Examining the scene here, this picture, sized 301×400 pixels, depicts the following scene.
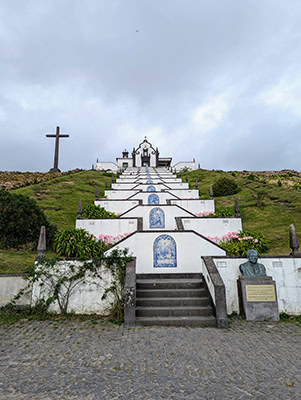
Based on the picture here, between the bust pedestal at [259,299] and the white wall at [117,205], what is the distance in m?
12.4

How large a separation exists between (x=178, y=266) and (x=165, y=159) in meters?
64.9

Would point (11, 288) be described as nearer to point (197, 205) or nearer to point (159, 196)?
point (197, 205)

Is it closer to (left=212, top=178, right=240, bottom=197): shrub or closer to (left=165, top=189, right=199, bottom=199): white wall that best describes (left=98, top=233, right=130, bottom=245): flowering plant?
(left=165, top=189, right=199, bottom=199): white wall

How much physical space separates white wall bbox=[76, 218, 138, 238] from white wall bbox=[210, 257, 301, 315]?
711cm

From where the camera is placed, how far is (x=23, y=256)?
10758 millimetres

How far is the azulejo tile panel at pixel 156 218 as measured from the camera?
52.5 ft

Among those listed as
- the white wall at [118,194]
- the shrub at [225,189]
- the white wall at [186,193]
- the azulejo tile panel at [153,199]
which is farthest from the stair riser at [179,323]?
the shrub at [225,189]

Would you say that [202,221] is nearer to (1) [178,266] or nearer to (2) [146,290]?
(1) [178,266]

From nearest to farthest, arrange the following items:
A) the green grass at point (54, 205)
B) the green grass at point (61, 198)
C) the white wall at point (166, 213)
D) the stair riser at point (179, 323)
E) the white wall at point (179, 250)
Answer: the stair riser at point (179, 323), the green grass at point (54, 205), the white wall at point (179, 250), the white wall at point (166, 213), the green grass at point (61, 198)

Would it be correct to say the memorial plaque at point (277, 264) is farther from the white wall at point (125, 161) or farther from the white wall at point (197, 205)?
the white wall at point (125, 161)

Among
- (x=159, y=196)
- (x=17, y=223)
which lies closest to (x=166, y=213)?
(x=159, y=196)

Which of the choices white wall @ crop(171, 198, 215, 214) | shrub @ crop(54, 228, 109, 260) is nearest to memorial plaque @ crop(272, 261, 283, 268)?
shrub @ crop(54, 228, 109, 260)

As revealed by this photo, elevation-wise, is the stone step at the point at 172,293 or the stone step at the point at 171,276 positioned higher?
the stone step at the point at 171,276

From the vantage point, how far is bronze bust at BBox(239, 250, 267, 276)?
308 inches
